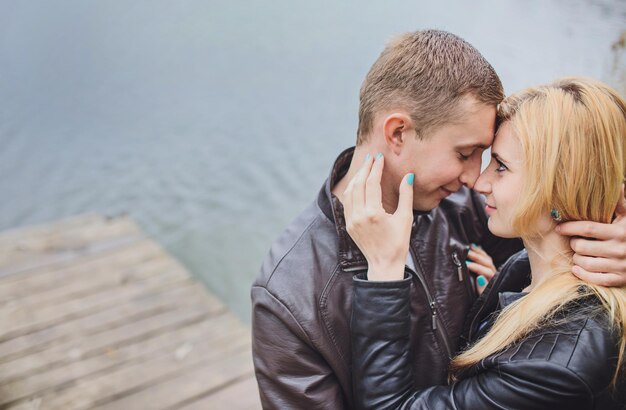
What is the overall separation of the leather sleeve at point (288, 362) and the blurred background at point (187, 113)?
3168 millimetres

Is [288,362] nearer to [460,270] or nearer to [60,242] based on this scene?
[460,270]

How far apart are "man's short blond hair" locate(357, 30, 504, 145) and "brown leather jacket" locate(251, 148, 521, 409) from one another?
279mm

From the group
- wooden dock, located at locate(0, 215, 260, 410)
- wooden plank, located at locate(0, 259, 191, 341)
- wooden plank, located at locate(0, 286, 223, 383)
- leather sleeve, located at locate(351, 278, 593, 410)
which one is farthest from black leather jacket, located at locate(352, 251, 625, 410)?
wooden plank, located at locate(0, 259, 191, 341)

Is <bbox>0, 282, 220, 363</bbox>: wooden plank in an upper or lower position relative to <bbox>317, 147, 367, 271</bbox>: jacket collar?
lower

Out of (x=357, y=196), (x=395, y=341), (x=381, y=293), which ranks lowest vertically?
(x=395, y=341)

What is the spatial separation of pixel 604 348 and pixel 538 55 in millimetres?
1832

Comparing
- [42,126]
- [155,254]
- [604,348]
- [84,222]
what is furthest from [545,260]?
[42,126]

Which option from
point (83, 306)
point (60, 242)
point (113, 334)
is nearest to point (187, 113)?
point (60, 242)

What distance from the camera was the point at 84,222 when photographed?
4.73 m

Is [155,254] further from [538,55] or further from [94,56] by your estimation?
[94,56]

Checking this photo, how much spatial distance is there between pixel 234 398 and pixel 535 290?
69.9 inches

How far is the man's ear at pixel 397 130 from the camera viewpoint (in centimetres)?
166

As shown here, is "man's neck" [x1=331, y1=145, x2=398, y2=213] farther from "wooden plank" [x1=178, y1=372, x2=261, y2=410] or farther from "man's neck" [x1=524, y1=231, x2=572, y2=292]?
"wooden plank" [x1=178, y1=372, x2=261, y2=410]

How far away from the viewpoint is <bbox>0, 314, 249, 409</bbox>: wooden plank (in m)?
2.86
